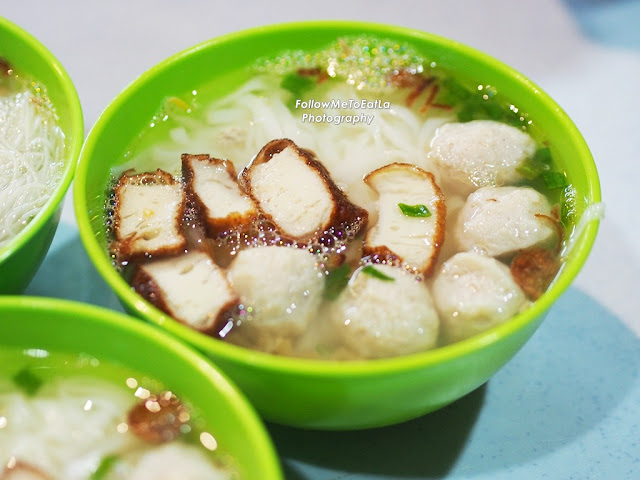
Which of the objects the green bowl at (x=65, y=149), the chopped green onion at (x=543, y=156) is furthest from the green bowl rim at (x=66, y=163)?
the chopped green onion at (x=543, y=156)

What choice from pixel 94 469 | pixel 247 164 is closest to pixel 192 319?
pixel 94 469

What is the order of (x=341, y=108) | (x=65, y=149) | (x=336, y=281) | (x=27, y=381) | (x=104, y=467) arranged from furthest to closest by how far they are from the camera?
(x=341, y=108)
(x=65, y=149)
(x=336, y=281)
(x=27, y=381)
(x=104, y=467)

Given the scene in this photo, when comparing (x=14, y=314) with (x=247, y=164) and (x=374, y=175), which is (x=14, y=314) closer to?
(x=247, y=164)

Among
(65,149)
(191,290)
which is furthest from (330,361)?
(65,149)

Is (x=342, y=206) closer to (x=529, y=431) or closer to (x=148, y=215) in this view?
(x=148, y=215)

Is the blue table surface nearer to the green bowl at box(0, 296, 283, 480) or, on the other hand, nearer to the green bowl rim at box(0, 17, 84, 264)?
the green bowl at box(0, 296, 283, 480)

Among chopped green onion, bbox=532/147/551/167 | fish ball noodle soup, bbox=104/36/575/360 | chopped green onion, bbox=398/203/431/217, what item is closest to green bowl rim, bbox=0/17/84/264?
fish ball noodle soup, bbox=104/36/575/360

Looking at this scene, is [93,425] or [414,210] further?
[414,210]

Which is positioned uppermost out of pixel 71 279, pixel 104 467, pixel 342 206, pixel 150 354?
pixel 342 206
